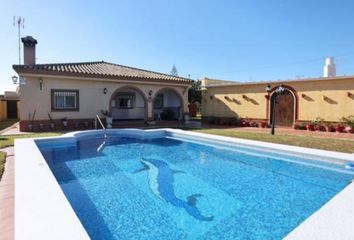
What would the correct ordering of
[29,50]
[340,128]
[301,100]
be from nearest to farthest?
[340,128] < [29,50] < [301,100]

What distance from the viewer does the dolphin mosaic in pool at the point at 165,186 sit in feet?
18.4

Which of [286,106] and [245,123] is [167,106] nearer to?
[245,123]

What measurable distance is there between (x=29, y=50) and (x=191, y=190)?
714 inches

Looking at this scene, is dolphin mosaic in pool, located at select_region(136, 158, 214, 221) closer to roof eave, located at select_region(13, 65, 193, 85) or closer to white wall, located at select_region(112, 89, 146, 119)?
roof eave, located at select_region(13, 65, 193, 85)

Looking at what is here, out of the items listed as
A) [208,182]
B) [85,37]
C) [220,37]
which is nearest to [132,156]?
[208,182]

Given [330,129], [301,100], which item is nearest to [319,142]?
[330,129]

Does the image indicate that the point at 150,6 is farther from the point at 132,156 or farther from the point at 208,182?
the point at 208,182

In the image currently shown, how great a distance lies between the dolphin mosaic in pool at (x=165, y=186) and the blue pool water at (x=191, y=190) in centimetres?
2

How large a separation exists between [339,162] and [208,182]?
15.1 ft

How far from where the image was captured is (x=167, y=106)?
27719 millimetres

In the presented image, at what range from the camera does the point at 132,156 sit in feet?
35.3

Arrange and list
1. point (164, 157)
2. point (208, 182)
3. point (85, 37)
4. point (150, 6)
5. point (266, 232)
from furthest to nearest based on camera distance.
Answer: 1. point (85, 37)
2. point (150, 6)
3. point (164, 157)
4. point (208, 182)
5. point (266, 232)

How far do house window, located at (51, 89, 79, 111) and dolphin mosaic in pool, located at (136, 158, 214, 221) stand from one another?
421 inches

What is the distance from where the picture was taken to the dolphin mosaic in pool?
18.4ft
